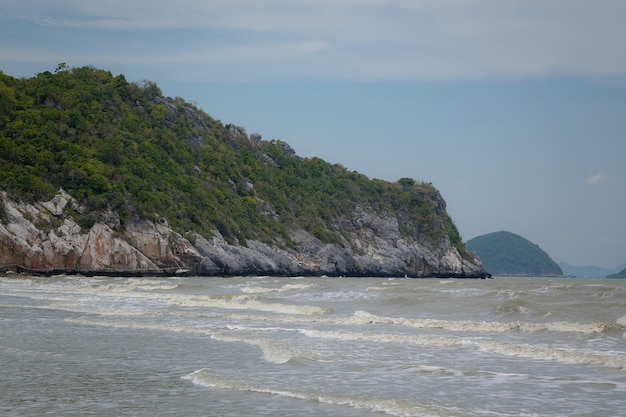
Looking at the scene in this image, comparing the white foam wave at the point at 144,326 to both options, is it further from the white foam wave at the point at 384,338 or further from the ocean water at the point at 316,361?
the white foam wave at the point at 384,338

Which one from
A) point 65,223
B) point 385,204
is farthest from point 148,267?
point 385,204

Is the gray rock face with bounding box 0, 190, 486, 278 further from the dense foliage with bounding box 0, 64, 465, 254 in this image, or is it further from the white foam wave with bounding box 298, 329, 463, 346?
the white foam wave with bounding box 298, 329, 463, 346

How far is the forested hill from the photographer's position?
2650 inches

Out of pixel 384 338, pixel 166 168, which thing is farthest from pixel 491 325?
pixel 166 168

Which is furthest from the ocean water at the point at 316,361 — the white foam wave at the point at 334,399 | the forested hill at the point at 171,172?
the forested hill at the point at 171,172

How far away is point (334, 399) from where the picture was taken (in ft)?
34.7

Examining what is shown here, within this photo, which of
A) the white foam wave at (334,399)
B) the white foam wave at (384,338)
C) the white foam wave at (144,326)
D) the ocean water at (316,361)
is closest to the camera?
the white foam wave at (334,399)

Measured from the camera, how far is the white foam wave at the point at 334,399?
9812mm

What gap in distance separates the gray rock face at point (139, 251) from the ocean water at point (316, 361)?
32261 millimetres

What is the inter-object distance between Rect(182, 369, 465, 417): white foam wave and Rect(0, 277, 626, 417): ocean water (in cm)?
3

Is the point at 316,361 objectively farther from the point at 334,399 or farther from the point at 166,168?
the point at 166,168

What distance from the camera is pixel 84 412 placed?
9.69 m

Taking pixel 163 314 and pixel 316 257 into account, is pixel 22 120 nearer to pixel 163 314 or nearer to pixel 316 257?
pixel 316 257

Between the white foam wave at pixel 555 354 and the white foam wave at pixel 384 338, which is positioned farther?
the white foam wave at pixel 384 338
